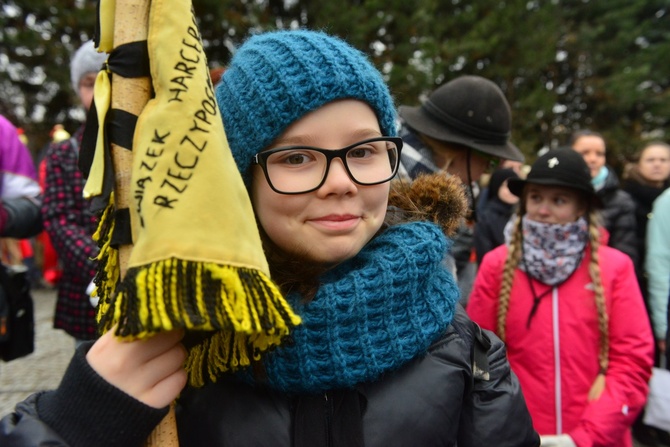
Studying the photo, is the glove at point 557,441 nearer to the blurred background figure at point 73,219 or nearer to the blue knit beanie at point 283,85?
the blue knit beanie at point 283,85

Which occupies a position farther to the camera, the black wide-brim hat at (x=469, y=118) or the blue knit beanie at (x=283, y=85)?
the black wide-brim hat at (x=469, y=118)

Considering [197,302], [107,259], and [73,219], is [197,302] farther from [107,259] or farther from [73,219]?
[73,219]

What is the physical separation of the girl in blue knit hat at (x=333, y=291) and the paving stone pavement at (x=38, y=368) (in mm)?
3586

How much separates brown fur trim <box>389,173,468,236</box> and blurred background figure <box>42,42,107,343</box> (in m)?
1.60

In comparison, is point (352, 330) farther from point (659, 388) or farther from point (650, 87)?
point (650, 87)

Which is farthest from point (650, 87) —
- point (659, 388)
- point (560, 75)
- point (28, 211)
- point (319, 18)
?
point (28, 211)

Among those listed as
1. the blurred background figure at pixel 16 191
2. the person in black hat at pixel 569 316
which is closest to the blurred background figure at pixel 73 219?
the blurred background figure at pixel 16 191

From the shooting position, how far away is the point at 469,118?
2.36m

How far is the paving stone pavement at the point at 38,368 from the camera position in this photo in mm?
4301

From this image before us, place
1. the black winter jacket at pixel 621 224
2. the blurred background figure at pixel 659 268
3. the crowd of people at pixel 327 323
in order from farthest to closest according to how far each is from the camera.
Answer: the black winter jacket at pixel 621 224
the blurred background figure at pixel 659 268
the crowd of people at pixel 327 323

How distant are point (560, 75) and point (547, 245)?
14.4 m

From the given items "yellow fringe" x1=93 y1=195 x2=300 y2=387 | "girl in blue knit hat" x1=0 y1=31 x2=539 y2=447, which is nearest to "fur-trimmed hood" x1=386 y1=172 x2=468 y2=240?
"girl in blue knit hat" x1=0 y1=31 x2=539 y2=447

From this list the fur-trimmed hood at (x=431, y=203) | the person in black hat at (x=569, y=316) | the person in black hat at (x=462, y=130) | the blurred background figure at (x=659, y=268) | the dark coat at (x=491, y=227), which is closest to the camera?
the fur-trimmed hood at (x=431, y=203)

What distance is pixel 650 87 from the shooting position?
49.5ft
